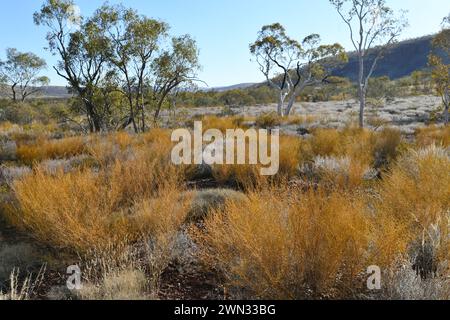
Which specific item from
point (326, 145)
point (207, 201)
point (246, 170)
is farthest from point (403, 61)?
point (207, 201)

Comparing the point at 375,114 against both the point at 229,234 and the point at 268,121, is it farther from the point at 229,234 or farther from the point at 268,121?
the point at 229,234

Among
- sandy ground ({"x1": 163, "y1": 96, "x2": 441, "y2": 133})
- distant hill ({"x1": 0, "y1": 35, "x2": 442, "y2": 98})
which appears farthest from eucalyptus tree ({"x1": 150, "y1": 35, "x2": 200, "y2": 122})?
distant hill ({"x1": 0, "y1": 35, "x2": 442, "y2": 98})

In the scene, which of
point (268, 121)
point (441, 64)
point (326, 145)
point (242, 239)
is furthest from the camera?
point (268, 121)

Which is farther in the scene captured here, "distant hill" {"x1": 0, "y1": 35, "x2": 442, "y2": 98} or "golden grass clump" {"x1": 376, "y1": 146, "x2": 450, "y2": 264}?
"distant hill" {"x1": 0, "y1": 35, "x2": 442, "y2": 98}

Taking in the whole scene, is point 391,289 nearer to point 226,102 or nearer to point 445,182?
point 445,182

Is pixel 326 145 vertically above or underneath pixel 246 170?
above

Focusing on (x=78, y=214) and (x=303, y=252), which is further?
(x=78, y=214)

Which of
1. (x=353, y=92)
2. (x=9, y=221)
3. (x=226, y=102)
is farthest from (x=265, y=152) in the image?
(x=353, y=92)

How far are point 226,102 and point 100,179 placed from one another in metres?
40.7

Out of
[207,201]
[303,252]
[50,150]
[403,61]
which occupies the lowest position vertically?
[207,201]

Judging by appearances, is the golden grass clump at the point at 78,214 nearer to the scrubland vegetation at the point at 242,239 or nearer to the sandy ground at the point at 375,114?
the scrubland vegetation at the point at 242,239

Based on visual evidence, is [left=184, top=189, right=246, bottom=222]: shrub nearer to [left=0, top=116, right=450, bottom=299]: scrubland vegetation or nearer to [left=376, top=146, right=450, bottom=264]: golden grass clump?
[left=0, top=116, right=450, bottom=299]: scrubland vegetation

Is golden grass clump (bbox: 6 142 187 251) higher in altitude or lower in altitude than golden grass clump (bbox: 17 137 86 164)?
lower

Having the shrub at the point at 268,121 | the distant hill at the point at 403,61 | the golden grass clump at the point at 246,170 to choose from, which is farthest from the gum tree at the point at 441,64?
the distant hill at the point at 403,61
